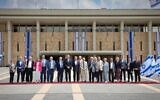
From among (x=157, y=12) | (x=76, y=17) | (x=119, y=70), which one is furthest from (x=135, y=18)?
(x=119, y=70)

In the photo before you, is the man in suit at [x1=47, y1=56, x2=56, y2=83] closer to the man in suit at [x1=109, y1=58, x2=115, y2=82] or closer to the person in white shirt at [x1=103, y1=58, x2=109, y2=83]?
the person in white shirt at [x1=103, y1=58, x2=109, y2=83]

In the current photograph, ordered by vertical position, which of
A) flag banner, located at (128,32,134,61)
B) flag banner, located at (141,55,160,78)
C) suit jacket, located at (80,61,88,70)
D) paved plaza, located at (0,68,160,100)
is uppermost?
flag banner, located at (128,32,134,61)

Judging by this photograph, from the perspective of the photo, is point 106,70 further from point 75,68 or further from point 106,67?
point 75,68

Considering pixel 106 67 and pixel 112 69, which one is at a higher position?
pixel 106 67

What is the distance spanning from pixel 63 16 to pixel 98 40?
8573 mm

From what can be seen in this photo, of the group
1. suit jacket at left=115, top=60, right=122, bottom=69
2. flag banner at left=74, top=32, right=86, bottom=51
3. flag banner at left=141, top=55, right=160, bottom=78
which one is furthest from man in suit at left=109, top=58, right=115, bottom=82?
flag banner at left=74, top=32, right=86, bottom=51

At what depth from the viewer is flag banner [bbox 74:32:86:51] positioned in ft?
255

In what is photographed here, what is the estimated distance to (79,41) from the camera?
256 ft

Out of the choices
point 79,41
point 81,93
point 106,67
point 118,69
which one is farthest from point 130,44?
point 81,93

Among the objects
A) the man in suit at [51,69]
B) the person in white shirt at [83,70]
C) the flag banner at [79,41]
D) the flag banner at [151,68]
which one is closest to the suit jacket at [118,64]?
the person in white shirt at [83,70]

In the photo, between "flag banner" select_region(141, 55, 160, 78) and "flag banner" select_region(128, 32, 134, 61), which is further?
"flag banner" select_region(128, 32, 134, 61)

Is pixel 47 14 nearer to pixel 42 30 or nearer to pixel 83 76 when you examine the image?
pixel 42 30

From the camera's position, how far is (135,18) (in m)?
74.5

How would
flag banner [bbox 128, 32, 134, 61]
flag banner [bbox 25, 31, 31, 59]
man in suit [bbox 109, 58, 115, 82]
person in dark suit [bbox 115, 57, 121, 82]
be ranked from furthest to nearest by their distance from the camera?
1. flag banner [bbox 128, 32, 134, 61]
2. flag banner [bbox 25, 31, 31, 59]
3. person in dark suit [bbox 115, 57, 121, 82]
4. man in suit [bbox 109, 58, 115, 82]
